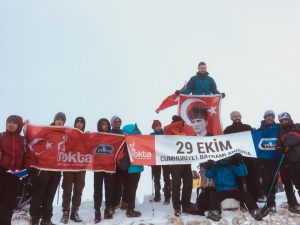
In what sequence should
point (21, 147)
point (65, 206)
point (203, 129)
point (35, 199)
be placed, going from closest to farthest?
point (21, 147), point (35, 199), point (65, 206), point (203, 129)

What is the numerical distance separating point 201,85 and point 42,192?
227 inches

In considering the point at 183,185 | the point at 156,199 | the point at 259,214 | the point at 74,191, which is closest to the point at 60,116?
the point at 74,191

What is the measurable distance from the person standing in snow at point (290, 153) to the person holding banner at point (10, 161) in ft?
19.3

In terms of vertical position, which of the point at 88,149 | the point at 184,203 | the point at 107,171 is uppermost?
the point at 88,149

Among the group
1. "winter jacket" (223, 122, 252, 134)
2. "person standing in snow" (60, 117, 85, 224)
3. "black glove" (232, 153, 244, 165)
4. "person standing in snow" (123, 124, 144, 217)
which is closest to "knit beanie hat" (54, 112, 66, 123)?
"person standing in snow" (60, 117, 85, 224)

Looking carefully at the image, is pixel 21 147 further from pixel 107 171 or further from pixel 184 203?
pixel 184 203

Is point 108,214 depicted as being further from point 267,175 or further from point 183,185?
point 267,175

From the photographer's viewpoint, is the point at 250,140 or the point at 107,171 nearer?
the point at 107,171

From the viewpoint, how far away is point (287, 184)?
8.55m

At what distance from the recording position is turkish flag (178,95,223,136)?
1063cm

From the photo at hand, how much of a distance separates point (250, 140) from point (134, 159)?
3112 mm

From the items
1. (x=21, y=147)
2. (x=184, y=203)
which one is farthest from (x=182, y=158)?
(x=21, y=147)

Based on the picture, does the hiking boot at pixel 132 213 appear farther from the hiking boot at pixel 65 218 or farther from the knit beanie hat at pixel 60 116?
the knit beanie hat at pixel 60 116

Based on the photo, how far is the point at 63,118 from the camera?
8.51 m
